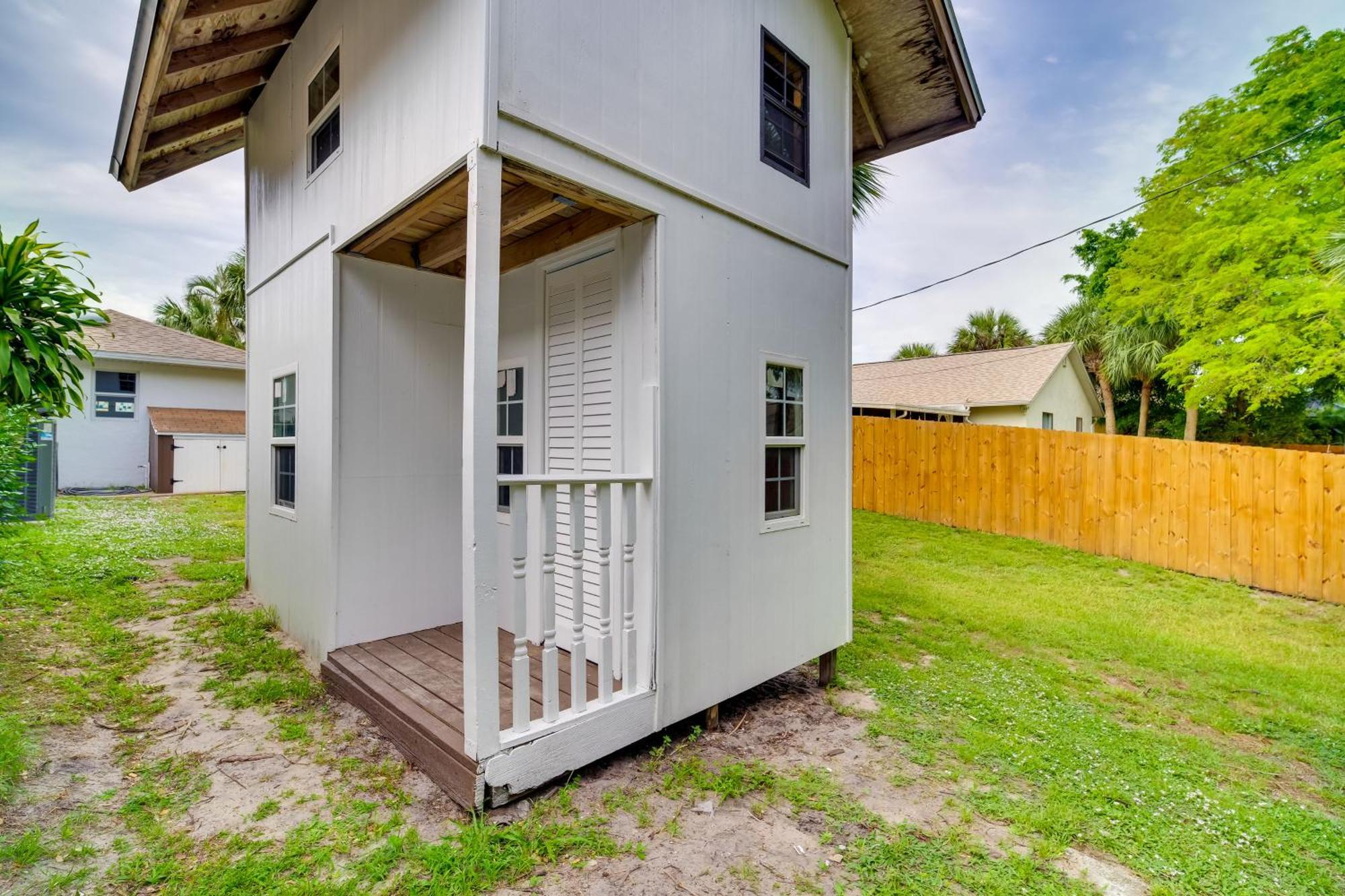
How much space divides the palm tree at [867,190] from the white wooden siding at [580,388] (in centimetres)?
549

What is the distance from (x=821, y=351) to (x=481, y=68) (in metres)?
2.67

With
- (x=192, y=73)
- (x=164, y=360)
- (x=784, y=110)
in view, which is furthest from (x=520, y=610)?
(x=164, y=360)

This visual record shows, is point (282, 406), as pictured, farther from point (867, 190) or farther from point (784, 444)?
point (867, 190)

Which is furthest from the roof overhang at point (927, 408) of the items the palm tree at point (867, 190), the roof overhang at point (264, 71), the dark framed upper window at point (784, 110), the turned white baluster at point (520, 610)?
the turned white baluster at point (520, 610)

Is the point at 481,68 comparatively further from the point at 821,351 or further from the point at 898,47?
the point at 898,47

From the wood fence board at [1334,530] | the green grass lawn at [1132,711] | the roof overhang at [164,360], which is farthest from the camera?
the roof overhang at [164,360]

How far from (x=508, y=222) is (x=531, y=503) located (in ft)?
5.58

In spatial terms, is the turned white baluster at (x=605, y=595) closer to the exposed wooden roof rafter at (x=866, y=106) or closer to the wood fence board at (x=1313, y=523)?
the exposed wooden roof rafter at (x=866, y=106)

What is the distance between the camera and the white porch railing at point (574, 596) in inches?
98.9

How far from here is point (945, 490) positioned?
9656 mm

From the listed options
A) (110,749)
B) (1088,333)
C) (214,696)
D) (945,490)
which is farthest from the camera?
(1088,333)

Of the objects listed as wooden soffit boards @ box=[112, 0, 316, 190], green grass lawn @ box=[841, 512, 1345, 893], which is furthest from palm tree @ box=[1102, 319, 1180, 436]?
wooden soffit boards @ box=[112, 0, 316, 190]

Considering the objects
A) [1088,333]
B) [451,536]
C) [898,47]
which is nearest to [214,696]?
[451,536]

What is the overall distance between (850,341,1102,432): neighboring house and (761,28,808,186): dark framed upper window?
38.2 feet
